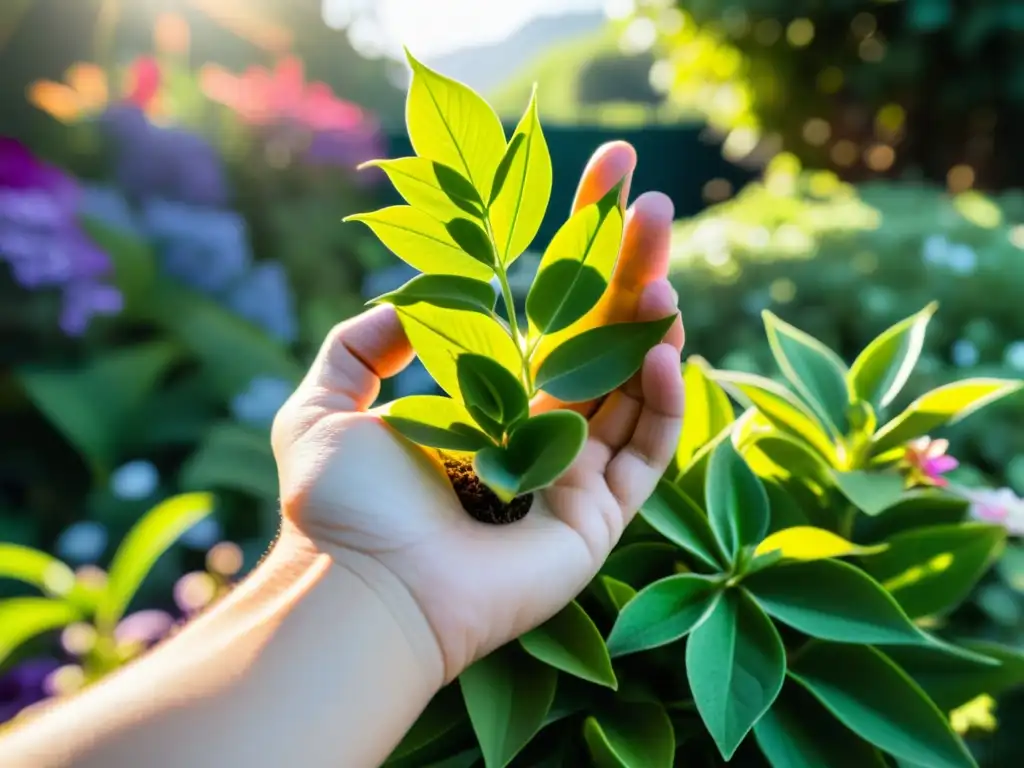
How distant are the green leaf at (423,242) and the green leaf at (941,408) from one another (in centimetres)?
37

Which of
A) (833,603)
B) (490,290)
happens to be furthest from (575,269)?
(833,603)

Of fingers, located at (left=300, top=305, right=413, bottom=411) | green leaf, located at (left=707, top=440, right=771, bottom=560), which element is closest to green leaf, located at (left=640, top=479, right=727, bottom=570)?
green leaf, located at (left=707, top=440, right=771, bottom=560)

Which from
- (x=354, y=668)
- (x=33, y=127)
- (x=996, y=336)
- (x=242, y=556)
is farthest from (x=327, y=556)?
(x=33, y=127)

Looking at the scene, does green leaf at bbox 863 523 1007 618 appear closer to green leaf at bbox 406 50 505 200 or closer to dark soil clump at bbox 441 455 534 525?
dark soil clump at bbox 441 455 534 525

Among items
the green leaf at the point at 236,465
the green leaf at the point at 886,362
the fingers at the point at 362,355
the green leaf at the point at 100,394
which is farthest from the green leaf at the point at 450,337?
the green leaf at the point at 100,394

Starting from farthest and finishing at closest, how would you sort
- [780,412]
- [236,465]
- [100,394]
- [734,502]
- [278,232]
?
[278,232] → [100,394] → [236,465] → [780,412] → [734,502]

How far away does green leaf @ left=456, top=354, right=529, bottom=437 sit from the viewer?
0.48 meters

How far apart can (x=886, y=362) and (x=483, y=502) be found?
14.4 inches

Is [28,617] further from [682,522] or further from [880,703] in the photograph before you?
[880,703]

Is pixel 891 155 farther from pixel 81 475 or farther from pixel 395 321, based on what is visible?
pixel 395 321

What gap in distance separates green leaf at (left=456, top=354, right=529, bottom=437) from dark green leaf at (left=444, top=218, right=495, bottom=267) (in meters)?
0.06

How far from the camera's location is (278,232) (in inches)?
92.4

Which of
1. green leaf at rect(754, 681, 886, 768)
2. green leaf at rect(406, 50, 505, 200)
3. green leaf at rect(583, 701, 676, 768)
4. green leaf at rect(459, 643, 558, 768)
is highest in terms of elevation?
green leaf at rect(406, 50, 505, 200)

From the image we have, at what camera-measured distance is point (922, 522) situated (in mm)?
695
